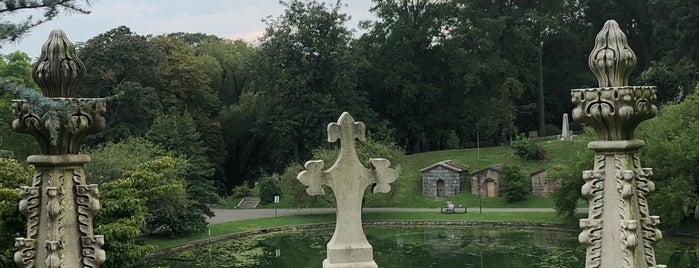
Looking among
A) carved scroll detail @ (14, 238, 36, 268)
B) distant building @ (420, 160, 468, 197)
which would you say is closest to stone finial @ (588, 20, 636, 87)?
carved scroll detail @ (14, 238, 36, 268)

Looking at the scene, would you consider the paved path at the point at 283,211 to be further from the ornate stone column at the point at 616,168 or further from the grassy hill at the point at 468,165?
the ornate stone column at the point at 616,168

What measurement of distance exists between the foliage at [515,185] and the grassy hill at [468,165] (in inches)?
15.3

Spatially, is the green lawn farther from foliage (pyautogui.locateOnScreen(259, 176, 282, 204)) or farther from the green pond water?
foliage (pyautogui.locateOnScreen(259, 176, 282, 204))

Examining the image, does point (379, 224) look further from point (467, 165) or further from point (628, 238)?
point (628, 238)

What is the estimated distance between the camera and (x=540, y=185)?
44.2 m

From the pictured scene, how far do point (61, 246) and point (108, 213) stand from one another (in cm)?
979

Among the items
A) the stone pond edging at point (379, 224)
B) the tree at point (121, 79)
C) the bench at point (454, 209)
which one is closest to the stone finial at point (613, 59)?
the stone pond edging at point (379, 224)

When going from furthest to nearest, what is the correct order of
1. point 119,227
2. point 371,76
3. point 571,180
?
point 371,76 → point 571,180 → point 119,227

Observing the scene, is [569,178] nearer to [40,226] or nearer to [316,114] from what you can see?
[316,114]

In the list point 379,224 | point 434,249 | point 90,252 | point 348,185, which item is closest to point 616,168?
point 348,185

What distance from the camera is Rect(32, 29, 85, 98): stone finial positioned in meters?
4.63

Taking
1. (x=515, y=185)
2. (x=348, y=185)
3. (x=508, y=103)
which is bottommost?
(x=348, y=185)

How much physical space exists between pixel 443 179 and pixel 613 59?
4167cm

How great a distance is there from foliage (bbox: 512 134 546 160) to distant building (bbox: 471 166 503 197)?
12.6 ft
